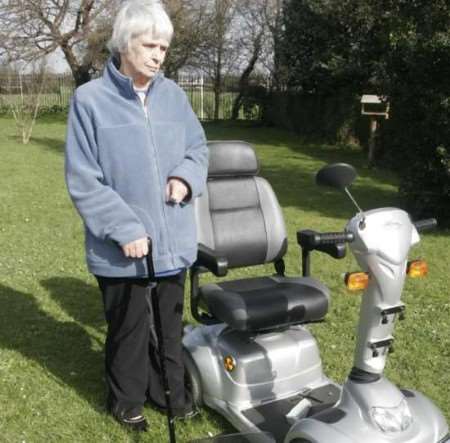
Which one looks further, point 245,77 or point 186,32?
point 245,77

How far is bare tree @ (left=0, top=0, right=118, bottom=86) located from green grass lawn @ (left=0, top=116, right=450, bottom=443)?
542 inches

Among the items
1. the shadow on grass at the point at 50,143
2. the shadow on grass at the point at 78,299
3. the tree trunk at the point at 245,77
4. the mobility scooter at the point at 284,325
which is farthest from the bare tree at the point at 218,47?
the mobility scooter at the point at 284,325

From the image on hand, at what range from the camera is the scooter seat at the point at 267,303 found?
9.36ft

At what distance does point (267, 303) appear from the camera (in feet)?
9.63

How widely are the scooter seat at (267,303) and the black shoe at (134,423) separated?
63 centimetres

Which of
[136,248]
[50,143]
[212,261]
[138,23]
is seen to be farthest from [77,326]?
[50,143]

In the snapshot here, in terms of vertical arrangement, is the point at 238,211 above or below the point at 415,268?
below

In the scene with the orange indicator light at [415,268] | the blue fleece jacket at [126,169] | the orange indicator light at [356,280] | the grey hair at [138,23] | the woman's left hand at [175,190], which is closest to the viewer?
the orange indicator light at [356,280]

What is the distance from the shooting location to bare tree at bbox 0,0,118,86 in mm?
20562

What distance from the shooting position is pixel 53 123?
22094 mm

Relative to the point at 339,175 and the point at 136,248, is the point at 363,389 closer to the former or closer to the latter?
the point at 339,175

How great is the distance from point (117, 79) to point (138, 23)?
0.25 m

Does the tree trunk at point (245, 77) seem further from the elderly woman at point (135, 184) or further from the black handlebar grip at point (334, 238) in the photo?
the black handlebar grip at point (334, 238)

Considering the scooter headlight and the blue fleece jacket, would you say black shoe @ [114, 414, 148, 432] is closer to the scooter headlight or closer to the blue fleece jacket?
the blue fleece jacket
